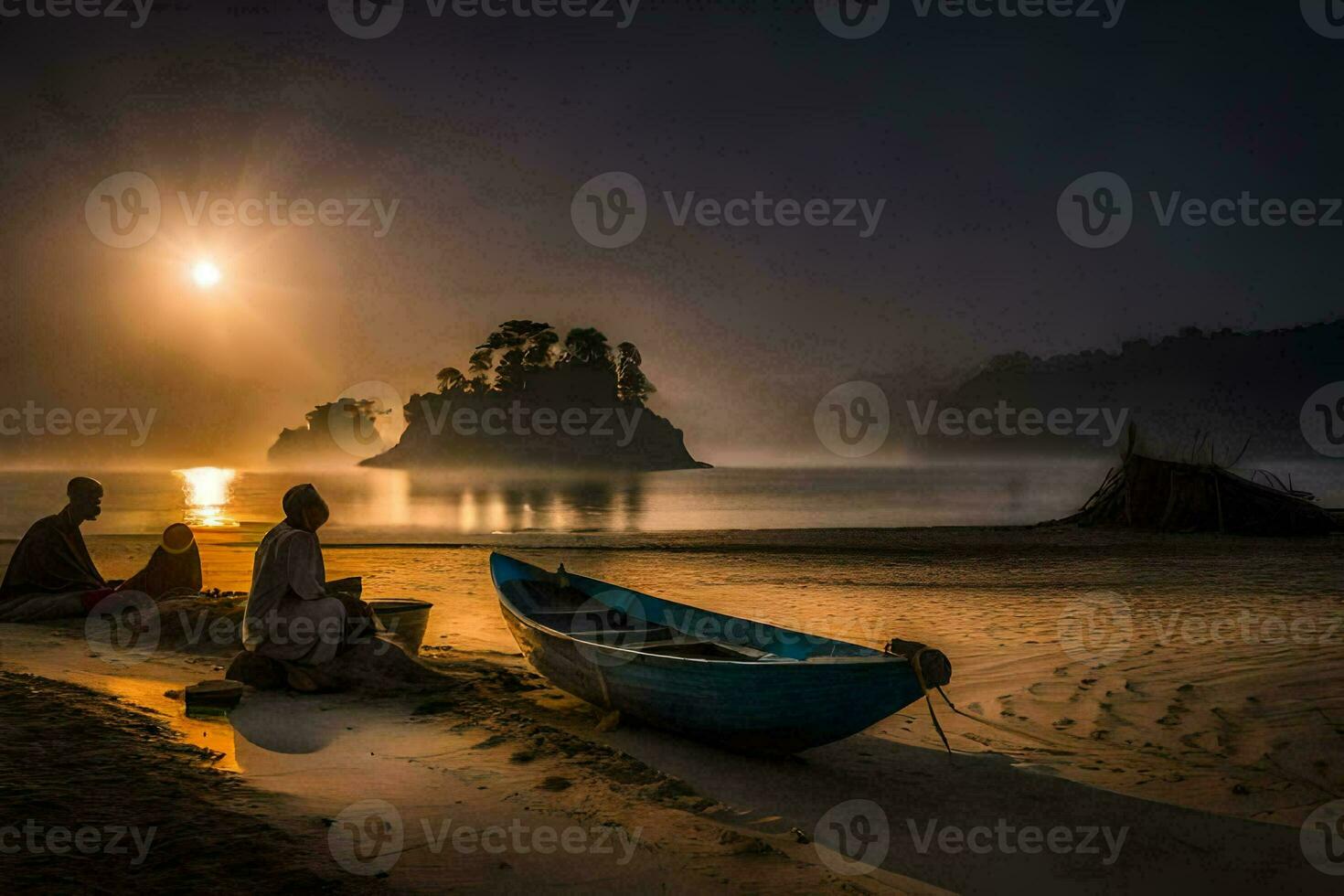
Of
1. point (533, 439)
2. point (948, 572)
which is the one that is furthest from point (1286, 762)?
point (533, 439)

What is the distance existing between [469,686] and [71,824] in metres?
3.69

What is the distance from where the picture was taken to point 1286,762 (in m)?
6.30

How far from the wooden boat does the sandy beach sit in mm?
238

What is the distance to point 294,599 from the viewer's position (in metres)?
7.19

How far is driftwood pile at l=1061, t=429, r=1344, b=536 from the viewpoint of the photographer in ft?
76.6

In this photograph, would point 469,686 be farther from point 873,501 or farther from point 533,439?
point 533,439

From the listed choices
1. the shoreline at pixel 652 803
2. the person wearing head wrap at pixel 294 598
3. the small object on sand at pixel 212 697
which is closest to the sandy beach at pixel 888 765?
the shoreline at pixel 652 803
